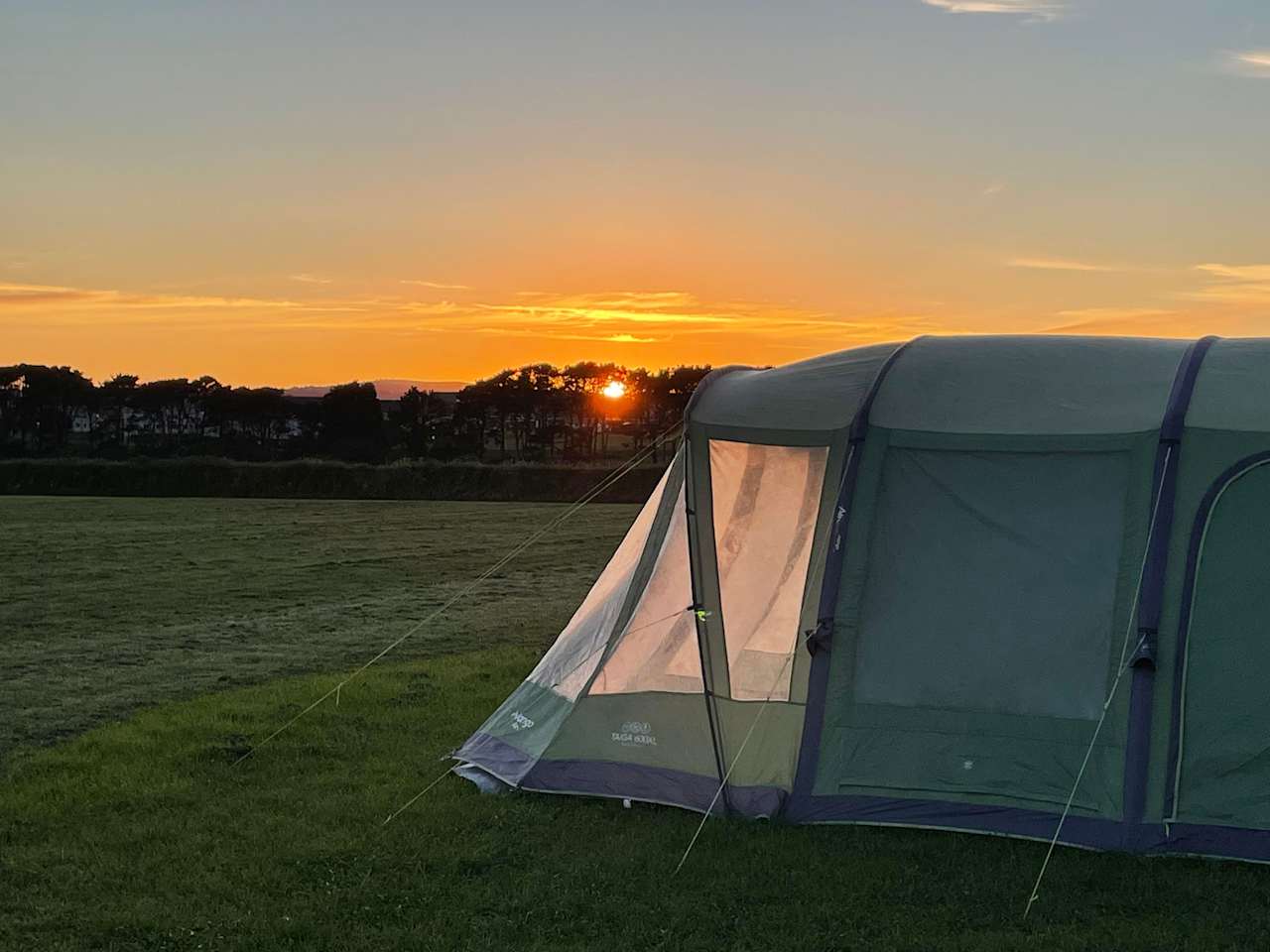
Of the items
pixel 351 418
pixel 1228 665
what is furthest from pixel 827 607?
pixel 351 418

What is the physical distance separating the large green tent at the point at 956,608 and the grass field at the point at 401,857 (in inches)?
10.1

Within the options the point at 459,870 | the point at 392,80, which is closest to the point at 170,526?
the point at 392,80

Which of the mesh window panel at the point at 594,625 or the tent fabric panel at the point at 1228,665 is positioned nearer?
the tent fabric panel at the point at 1228,665

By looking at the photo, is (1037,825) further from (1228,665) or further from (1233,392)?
(1233,392)

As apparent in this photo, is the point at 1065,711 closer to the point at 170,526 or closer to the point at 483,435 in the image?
the point at 170,526

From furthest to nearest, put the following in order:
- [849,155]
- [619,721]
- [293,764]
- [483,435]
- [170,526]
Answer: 1. [483,435]
2. [170,526]
3. [849,155]
4. [293,764]
5. [619,721]

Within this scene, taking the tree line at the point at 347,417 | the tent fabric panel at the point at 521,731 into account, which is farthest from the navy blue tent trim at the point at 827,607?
the tree line at the point at 347,417

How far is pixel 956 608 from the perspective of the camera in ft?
22.5

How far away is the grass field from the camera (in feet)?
18.2

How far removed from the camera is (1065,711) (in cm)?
653

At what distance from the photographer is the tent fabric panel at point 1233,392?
6.52m

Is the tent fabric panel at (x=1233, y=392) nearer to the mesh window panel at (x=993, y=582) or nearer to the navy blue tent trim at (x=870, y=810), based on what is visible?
the mesh window panel at (x=993, y=582)

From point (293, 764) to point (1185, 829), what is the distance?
5036 mm

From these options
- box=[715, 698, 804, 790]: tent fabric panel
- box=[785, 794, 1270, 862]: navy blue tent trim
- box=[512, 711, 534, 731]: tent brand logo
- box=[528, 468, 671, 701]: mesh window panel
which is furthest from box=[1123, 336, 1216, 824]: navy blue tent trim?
box=[512, 711, 534, 731]: tent brand logo
